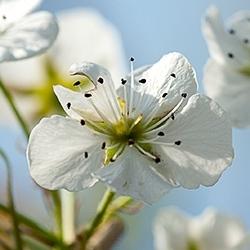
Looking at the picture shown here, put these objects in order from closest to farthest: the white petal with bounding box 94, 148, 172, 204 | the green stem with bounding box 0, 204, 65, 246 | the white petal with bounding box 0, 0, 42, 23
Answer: the white petal with bounding box 94, 148, 172, 204 → the green stem with bounding box 0, 204, 65, 246 → the white petal with bounding box 0, 0, 42, 23

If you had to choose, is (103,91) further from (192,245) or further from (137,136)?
(192,245)

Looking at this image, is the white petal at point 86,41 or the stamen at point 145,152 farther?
the white petal at point 86,41

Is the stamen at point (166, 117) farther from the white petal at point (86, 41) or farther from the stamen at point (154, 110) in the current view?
the white petal at point (86, 41)

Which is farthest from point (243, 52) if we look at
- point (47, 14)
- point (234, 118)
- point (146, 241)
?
point (146, 241)

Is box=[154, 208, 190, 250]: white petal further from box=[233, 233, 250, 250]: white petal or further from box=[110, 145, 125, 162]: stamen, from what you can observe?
box=[110, 145, 125, 162]: stamen

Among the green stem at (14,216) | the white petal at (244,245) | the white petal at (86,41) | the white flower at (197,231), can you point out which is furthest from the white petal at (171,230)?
the green stem at (14,216)

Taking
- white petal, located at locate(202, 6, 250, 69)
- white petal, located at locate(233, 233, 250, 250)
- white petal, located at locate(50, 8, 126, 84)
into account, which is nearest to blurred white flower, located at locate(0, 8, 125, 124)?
white petal, located at locate(50, 8, 126, 84)
